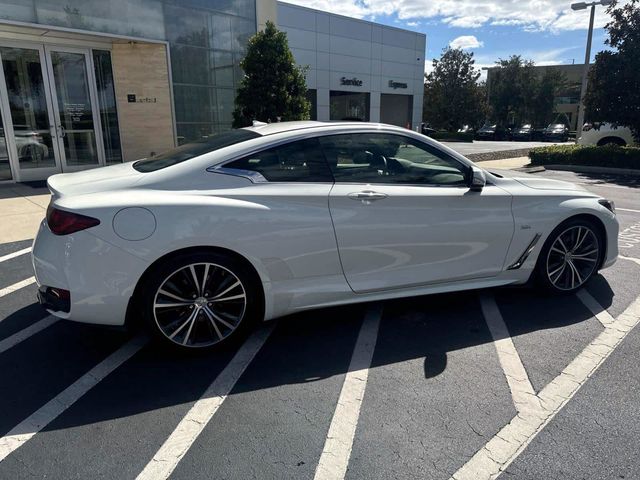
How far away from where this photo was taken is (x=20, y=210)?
7.52m

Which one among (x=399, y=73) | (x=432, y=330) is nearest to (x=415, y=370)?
(x=432, y=330)

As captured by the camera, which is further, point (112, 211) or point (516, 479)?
point (112, 211)

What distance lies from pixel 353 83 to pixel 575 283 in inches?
1147

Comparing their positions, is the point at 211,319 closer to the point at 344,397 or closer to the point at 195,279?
the point at 195,279

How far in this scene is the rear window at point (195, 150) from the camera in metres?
3.41

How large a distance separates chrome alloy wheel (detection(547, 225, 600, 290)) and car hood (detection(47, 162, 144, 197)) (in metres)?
3.42

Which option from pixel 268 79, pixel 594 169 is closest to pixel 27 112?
pixel 268 79

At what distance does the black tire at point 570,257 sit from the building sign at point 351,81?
28333 mm

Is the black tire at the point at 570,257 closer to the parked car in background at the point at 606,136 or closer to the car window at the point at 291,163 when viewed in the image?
the car window at the point at 291,163

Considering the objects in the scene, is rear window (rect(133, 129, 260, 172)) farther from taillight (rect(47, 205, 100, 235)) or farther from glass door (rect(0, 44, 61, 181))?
glass door (rect(0, 44, 61, 181))

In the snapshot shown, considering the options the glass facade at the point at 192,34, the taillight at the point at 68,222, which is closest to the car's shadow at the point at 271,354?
the taillight at the point at 68,222

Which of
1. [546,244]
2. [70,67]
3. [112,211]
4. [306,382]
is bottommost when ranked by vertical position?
[306,382]

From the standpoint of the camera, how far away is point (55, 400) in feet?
8.98

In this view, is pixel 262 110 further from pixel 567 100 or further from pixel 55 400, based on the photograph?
pixel 567 100
